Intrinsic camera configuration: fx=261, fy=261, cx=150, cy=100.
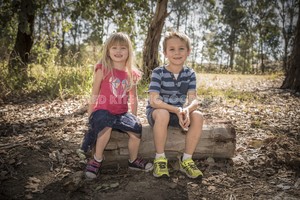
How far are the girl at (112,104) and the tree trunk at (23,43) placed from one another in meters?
3.65

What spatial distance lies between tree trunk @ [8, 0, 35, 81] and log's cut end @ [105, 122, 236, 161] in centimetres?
416

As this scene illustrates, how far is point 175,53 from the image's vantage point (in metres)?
2.95

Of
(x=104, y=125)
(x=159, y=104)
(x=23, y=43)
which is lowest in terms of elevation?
(x=104, y=125)

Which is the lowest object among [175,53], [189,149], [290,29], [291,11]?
[189,149]

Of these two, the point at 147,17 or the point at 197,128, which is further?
the point at 147,17

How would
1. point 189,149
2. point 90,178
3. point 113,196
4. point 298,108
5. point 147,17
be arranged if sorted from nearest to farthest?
point 113,196 → point 90,178 → point 189,149 → point 298,108 → point 147,17

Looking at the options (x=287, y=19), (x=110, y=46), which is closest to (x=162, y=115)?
(x=110, y=46)

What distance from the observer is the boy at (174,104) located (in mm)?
2768

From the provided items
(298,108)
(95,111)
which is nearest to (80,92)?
(95,111)

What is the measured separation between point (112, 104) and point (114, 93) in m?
0.13

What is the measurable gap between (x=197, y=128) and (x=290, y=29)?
28371 mm

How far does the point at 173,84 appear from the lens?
9.96 feet

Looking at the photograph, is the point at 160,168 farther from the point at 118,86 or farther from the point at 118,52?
the point at 118,52

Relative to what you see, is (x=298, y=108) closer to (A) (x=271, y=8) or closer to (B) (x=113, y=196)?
(B) (x=113, y=196)
